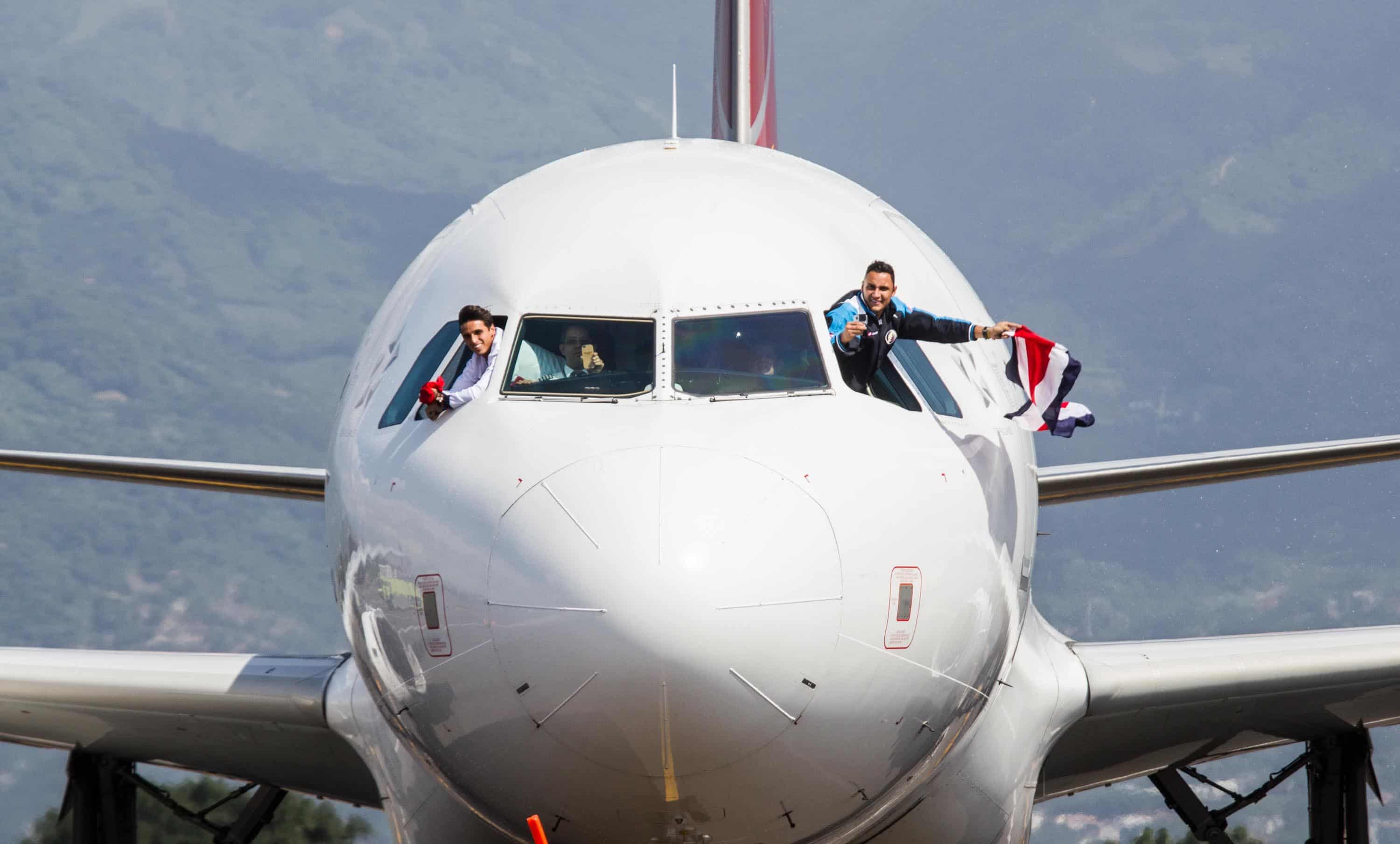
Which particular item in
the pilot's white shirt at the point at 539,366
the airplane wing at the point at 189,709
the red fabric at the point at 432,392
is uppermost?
the pilot's white shirt at the point at 539,366

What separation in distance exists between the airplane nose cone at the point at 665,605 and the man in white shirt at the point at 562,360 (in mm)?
904

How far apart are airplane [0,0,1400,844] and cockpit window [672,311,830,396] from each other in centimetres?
2

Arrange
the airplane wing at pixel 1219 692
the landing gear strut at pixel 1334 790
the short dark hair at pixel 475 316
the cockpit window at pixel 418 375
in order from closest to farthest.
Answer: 1. the short dark hair at pixel 475 316
2. the cockpit window at pixel 418 375
3. the airplane wing at pixel 1219 692
4. the landing gear strut at pixel 1334 790

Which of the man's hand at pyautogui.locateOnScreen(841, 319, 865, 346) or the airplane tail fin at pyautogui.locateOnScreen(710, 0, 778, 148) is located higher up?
the airplane tail fin at pyautogui.locateOnScreen(710, 0, 778, 148)

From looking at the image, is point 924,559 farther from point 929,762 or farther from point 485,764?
point 485,764

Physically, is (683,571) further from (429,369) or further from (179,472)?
(179,472)

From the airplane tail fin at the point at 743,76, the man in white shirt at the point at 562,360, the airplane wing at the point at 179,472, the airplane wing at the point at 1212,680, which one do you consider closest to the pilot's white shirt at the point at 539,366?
the man in white shirt at the point at 562,360

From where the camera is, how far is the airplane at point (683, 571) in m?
6.05

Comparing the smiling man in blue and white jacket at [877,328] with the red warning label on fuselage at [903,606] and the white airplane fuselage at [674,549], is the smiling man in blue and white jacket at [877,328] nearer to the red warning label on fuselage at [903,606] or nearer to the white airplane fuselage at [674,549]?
the white airplane fuselage at [674,549]

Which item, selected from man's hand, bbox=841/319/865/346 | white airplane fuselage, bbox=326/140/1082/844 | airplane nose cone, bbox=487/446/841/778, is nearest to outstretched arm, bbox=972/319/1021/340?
white airplane fuselage, bbox=326/140/1082/844

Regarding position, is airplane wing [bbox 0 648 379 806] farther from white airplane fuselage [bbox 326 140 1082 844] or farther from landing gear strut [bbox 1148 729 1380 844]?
landing gear strut [bbox 1148 729 1380 844]

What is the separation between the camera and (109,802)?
1205cm

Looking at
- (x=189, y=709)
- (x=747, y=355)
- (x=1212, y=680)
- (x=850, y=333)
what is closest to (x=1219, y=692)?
(x=1212, y=680)

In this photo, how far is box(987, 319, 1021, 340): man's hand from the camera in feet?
25.5
